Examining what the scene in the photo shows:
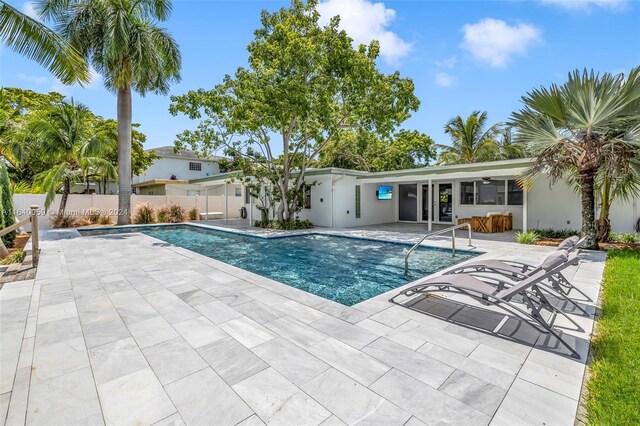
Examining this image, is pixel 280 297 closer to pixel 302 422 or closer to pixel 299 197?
pixel 302 422

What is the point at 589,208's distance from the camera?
8609 mm

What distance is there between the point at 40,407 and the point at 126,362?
2.28 feet

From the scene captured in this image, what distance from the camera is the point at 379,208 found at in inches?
695

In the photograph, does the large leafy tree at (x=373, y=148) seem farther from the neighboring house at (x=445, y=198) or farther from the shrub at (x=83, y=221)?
the shrub at (x=83, y=221)

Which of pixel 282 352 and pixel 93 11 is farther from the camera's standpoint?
pixel 93 11

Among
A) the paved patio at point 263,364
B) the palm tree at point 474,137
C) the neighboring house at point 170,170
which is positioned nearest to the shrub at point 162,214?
the neighboring house at point 170,170

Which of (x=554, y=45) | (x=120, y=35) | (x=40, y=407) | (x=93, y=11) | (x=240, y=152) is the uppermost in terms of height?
(x=93, y=11)

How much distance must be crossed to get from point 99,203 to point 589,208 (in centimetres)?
2286

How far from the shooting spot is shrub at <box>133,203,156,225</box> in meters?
17.8

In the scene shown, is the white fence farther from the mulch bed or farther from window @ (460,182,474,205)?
A: the mulch bed

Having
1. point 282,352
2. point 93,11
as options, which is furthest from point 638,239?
point 93,11

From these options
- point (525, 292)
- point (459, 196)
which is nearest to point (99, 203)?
point (459, 196)

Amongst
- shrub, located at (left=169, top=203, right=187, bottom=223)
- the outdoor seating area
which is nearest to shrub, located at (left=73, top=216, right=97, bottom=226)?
shrub, located at (left=169, top=203, right=187, bottom=223)

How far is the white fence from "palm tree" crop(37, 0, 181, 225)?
2.44 metres
